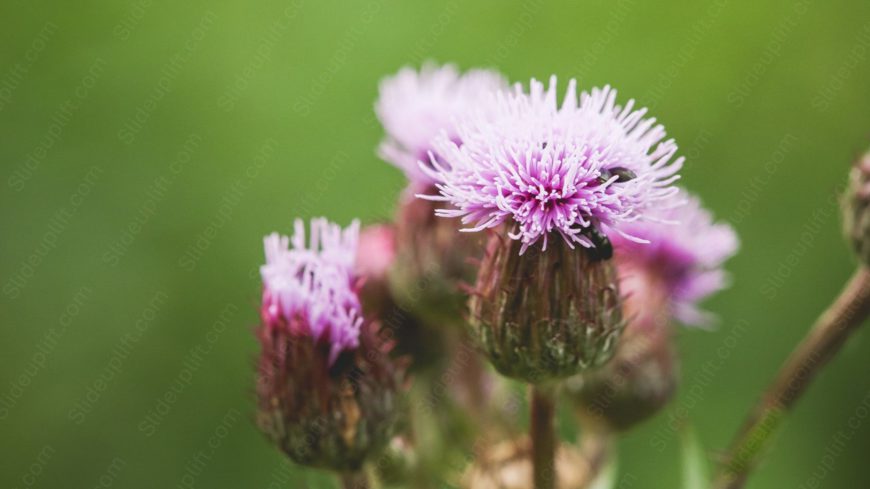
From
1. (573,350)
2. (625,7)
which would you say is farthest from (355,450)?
(625,7)

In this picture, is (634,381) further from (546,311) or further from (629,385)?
(546,311)

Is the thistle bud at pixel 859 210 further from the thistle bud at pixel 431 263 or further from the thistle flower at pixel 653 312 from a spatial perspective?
the thistle bud at pixel 431 263

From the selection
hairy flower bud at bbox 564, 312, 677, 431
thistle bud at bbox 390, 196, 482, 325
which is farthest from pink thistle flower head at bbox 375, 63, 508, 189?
hairy flower bud at bbox 564, 312, 677, 431

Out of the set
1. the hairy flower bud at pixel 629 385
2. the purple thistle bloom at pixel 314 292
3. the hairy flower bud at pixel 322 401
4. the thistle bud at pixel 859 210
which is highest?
the thistle bud at pixel 859 210

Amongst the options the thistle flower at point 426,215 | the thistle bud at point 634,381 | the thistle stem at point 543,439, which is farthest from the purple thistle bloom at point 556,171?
the thistle bud at point 634,381

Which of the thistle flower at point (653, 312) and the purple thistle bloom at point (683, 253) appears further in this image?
the purple thistle bloom at point (683, 253)

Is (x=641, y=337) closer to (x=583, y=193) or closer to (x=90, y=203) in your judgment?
(x=583, y=193)

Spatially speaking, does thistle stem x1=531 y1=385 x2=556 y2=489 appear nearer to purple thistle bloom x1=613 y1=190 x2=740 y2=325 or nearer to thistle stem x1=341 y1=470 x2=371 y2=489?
thistle stem x1=341 y1=470 x2=371 y2=489
